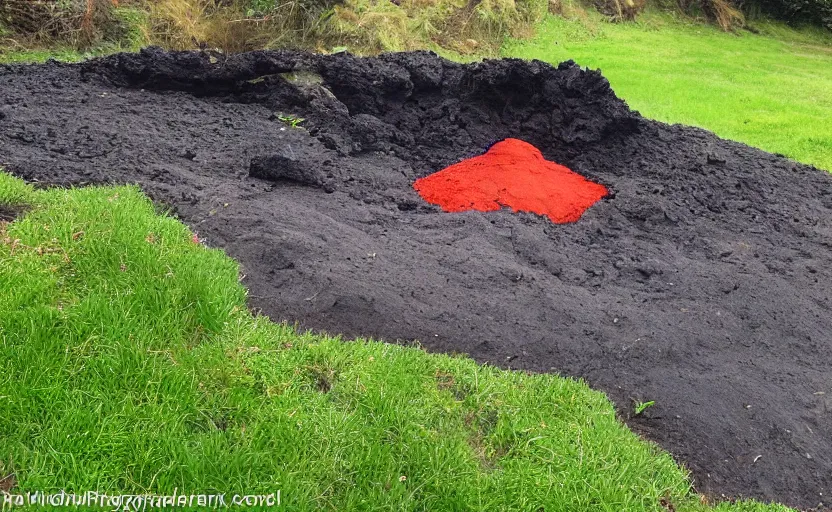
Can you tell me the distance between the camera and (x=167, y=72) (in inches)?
257

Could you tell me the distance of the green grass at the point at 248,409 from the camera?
2.13 metres

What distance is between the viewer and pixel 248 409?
2406mm

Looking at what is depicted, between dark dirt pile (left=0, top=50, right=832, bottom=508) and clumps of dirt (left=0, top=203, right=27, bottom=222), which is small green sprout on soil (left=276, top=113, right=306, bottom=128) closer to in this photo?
dark dirt pile (left=0, top=50, right=832, bottom=508)

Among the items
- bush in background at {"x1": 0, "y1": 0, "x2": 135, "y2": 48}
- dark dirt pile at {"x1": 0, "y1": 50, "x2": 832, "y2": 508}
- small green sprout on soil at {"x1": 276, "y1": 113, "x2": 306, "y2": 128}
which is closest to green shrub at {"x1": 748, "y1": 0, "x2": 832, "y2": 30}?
dark dirt pile at {"x1": 0, "y1": 50, "x2": 832, "y2": 508}

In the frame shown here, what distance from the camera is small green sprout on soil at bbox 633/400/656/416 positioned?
9.21 ft

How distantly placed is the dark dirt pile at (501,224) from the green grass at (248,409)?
13.3 inches

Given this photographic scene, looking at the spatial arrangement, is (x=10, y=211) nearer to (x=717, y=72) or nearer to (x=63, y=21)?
(x=63, y=21)

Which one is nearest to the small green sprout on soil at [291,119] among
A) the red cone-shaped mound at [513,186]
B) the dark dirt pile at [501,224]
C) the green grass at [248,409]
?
the dark dirt pile at [501,224]

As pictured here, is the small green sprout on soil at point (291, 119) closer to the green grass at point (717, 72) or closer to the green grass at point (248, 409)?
the green grass at point (248, 409)

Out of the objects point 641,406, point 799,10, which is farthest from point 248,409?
point 799,10

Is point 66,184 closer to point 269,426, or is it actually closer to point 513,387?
point 269,426

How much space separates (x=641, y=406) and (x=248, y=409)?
5.71 ft

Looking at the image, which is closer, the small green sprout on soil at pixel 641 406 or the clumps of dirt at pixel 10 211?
the small green sprout on soil at pixel 641 406

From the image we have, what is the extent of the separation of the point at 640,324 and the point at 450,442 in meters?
1.58
